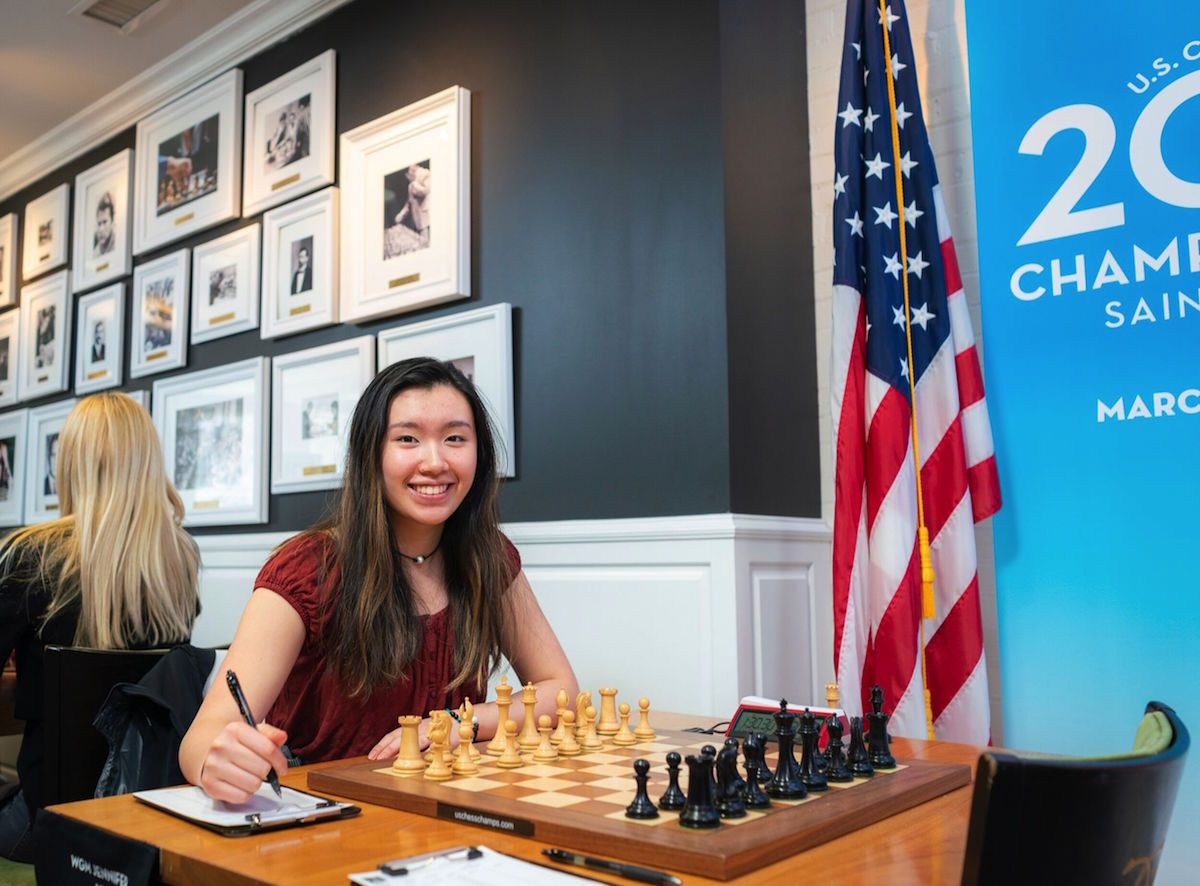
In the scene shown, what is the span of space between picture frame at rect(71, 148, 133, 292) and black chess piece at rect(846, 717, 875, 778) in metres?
4.96

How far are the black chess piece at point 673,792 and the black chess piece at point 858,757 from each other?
32 centimetres

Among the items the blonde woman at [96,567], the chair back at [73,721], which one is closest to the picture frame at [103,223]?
the blonde woman at [96,567]

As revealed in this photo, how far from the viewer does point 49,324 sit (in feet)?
19.2

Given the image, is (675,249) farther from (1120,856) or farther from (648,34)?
(1120,856)

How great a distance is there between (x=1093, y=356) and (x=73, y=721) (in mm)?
2390

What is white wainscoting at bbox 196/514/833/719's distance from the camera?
2.88 meters

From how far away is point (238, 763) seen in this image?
1.29 metres

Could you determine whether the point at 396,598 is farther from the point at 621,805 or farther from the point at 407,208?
the point at 407,208

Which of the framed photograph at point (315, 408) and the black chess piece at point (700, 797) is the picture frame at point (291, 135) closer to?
the framed photograph at point (315, 408)

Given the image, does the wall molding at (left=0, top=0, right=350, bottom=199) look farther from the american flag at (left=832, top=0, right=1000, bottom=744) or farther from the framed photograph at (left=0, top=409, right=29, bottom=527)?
the american flag at (left=832, top=0, right=1000, bottom=744)

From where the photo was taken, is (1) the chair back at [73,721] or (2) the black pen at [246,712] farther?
(1) the chair back at [73,721]

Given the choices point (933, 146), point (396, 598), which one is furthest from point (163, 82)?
point (396, 598)

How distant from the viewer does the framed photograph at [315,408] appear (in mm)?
3994

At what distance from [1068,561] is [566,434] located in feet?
5.15
